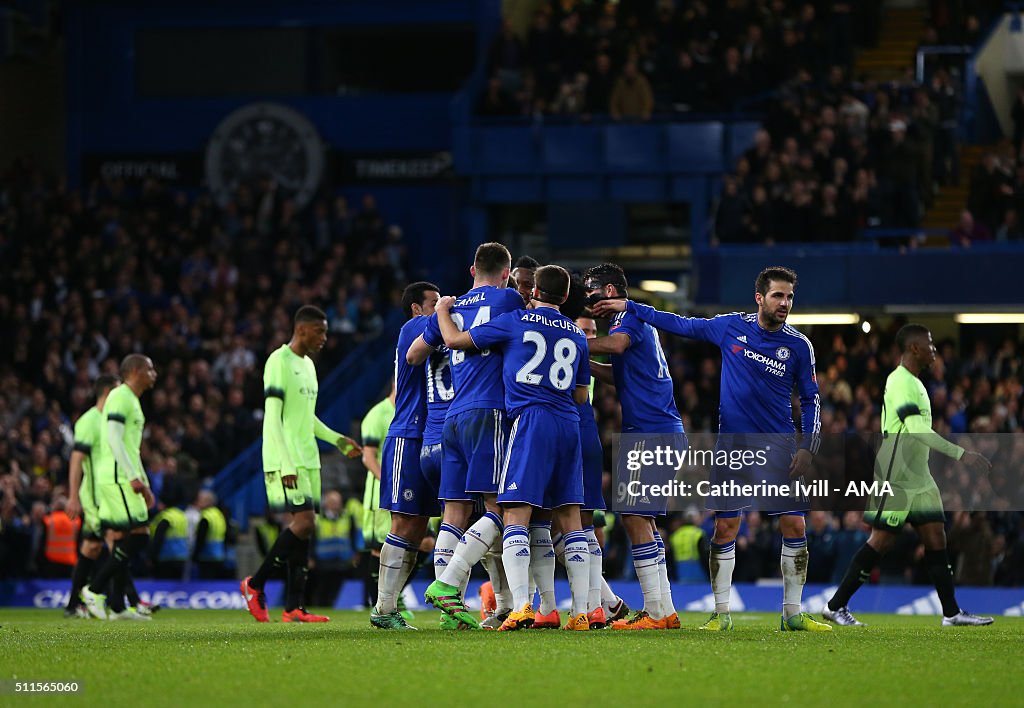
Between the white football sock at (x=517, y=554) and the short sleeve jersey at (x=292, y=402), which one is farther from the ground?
the short sleeve jersey at (x=292, y=402)

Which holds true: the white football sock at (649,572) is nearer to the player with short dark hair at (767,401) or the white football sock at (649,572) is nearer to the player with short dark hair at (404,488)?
the player with short dark hair at (767,401)

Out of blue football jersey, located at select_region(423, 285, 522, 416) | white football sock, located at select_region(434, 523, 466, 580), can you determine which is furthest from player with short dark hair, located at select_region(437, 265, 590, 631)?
white football sock, located at select_region(434, 523, 466, 580)

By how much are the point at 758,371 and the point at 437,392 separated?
238cm

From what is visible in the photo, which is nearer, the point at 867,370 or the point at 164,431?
the point at 867,370

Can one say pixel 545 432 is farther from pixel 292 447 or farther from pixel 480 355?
pixel 292 447

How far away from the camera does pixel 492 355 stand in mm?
11477

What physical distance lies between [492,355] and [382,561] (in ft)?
5.89

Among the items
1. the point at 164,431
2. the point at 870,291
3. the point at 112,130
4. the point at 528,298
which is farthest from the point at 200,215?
the point at 528,298

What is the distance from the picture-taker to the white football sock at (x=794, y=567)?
40.5ft

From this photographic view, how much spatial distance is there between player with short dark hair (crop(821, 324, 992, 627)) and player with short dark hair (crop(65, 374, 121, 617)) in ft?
25.2

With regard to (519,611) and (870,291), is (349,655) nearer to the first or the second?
(519,611)

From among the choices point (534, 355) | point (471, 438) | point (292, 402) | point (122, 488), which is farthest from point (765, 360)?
point (122, 488)

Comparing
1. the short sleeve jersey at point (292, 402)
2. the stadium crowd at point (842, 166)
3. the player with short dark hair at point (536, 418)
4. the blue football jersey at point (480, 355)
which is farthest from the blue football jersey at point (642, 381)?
the stadium crowd at point (842, 166)

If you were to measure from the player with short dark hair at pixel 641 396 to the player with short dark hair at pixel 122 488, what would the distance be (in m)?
5.73
